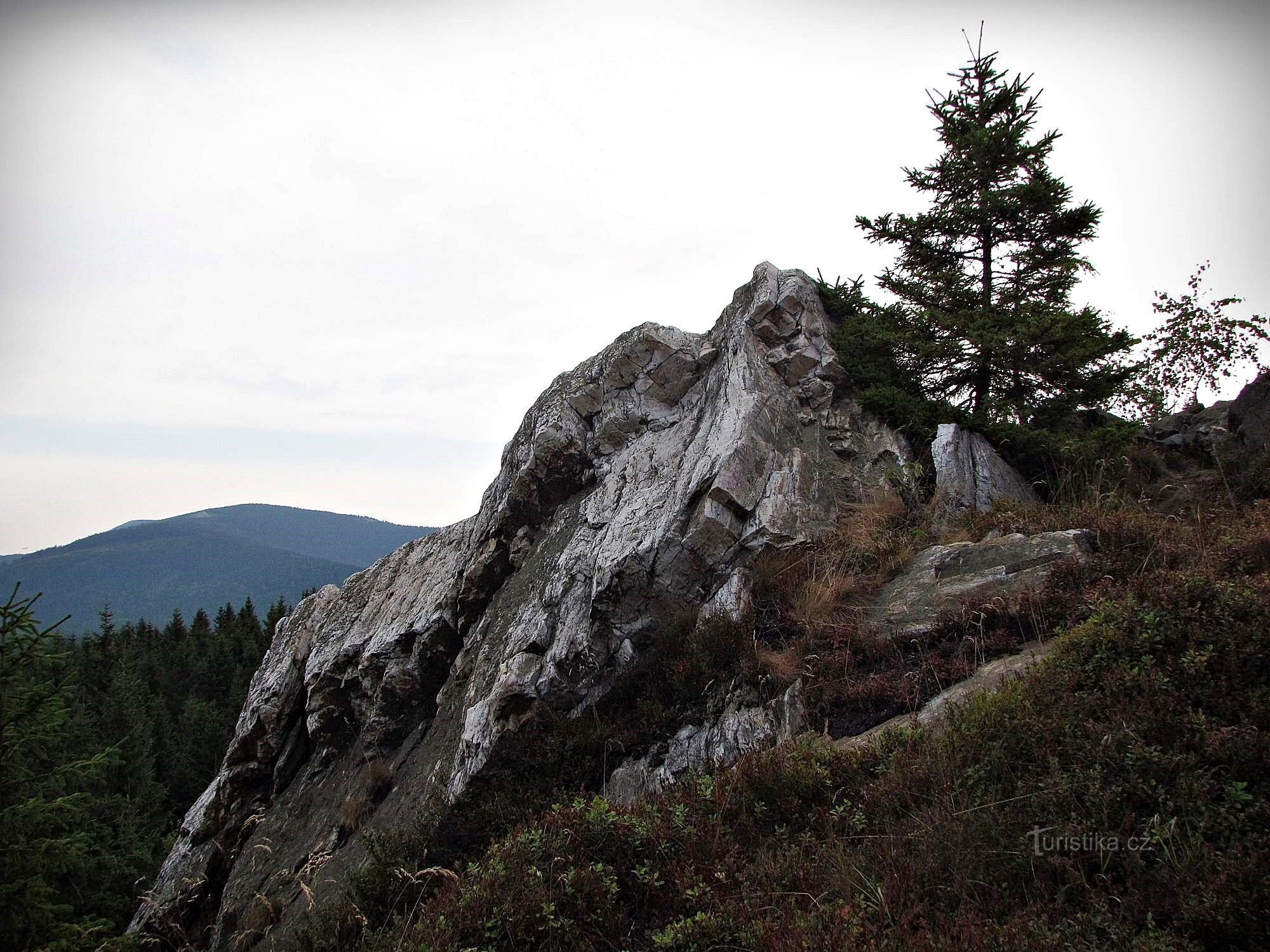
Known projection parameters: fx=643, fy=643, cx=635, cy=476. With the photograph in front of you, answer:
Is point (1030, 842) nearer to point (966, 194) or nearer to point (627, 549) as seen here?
point (627, 549)

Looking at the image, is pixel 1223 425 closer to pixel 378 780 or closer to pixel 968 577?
pixel 968 577

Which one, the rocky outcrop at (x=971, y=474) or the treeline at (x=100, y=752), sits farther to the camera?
the rocky outcrop at (x=971, y=474)

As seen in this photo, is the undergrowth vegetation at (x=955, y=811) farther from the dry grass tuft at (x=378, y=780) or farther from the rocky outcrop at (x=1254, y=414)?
the dry grass tuft at (x=378, y=780)

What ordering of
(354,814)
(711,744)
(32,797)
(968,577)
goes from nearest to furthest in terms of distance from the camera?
(711,744) < (968,577) < (32,797) < (354,814)

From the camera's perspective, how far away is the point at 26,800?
9664mm

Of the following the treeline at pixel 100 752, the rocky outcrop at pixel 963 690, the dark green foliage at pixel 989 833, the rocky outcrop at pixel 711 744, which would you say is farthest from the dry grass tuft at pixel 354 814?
the rocky outcrop at pixel 963 690

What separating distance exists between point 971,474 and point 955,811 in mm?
6808

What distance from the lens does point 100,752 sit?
17812 mm

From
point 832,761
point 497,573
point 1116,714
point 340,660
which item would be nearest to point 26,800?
point 340,660

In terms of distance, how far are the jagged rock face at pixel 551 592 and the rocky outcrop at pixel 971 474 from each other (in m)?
0.97

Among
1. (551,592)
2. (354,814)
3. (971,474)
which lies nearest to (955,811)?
(971,474)

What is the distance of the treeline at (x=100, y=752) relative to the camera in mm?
8922

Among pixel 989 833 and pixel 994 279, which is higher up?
pixel 994 279

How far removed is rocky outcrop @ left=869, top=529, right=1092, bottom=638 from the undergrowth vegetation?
215 millimetres
